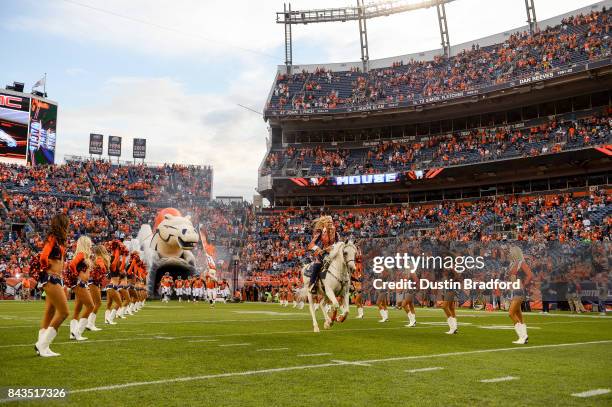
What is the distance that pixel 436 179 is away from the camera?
4888cm

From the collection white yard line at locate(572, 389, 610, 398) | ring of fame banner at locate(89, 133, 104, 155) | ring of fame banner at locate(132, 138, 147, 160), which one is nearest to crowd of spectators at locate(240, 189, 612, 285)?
white yard line at locate(572, 389, 610, 398)

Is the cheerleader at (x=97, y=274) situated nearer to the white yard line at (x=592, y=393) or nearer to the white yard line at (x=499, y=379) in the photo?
the white yard line at (x=499, y=379)

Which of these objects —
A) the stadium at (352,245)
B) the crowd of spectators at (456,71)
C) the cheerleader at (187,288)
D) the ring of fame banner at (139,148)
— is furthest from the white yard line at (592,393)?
the ring of fame banner at (139,148)

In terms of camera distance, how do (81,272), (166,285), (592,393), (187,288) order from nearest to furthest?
1. (592,393)
2. (81,272)
3. (166,285)
4. (187,288)

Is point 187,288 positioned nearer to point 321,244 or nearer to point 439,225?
point 439,225

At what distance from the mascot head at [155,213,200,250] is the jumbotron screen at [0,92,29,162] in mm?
16964

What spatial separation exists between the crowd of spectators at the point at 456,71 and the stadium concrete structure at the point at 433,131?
335mm

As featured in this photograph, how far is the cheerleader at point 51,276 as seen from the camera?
8.45 m

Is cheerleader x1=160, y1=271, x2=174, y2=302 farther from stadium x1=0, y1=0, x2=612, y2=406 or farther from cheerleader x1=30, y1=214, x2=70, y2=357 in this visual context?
cheerleader x1=30, y1=214, x2=70, y2=357

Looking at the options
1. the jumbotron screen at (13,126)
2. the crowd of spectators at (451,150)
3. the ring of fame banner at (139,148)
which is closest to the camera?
the crowd of spectators at (451,150)

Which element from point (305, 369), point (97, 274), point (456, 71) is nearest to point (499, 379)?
point (305, 369)

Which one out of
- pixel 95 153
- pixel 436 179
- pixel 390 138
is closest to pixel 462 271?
pixel 436 179

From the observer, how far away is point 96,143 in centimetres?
7144

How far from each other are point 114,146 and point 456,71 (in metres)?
46.3
